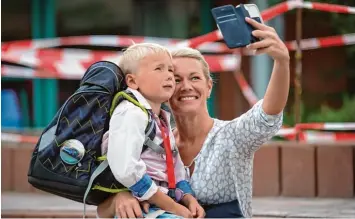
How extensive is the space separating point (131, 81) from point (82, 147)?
286 millimetres

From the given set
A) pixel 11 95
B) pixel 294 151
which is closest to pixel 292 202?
pixel 294 151

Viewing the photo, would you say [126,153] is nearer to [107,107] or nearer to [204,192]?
[107,107]

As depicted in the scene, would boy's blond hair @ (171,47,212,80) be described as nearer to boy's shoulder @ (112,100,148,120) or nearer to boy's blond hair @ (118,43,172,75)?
boy's blond hair @ (118,43,172,75)

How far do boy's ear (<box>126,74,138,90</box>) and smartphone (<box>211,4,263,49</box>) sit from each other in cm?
36

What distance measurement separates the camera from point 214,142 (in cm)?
308

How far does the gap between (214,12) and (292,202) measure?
3.31 metres

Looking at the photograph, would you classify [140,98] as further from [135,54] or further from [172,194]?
[172,194]

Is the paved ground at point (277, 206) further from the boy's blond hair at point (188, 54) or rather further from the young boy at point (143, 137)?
the young boy at point (143, 137)

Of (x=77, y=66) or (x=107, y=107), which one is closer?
(x=107, y=107)

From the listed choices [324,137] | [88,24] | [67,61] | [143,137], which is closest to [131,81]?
[143,137]

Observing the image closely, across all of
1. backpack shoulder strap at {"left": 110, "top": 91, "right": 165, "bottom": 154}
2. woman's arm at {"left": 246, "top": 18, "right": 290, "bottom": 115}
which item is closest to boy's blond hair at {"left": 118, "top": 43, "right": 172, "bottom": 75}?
backpack shoulder strap at {"left": 110, "top": 91, "right": 165, "bottom": 154}

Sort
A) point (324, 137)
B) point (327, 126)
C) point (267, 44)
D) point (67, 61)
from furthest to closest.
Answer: point (67, 61) < point (324, 137) < point (327, 126) < point (267, 44)

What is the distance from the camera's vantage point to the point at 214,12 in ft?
9.04

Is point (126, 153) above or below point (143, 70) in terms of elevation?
below
